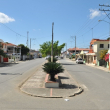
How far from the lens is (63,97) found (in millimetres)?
7793

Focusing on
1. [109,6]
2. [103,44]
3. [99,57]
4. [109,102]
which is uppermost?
[109,6]

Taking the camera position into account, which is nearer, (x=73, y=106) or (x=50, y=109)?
(x=50, y=109)

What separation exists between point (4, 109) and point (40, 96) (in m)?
2.44

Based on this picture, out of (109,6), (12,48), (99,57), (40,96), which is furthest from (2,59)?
(40,96)

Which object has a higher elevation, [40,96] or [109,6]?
[109,6]

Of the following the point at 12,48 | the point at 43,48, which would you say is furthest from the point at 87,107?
the point at 12,48

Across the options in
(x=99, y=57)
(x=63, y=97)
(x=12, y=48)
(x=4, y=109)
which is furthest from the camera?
(x=12, y=48)

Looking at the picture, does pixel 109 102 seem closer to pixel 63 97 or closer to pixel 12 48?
pixel 63 97

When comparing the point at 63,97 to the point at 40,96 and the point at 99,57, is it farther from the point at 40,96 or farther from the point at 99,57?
the point at 99,57

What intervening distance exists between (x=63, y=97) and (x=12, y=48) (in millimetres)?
57368

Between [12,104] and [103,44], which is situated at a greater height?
[103,44]

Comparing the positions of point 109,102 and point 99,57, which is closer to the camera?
point 109,102

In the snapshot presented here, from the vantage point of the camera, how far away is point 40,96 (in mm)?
7844

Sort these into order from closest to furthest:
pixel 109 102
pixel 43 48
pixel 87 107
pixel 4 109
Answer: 1. pixel 4 109
2. pixel 87 107
3. pixel 109 102
4. pixel 43 48
